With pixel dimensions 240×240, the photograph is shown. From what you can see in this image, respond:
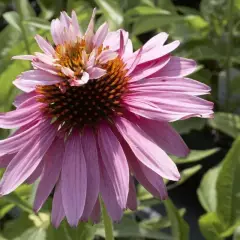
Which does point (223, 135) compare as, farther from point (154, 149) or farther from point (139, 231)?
point (154, 149)

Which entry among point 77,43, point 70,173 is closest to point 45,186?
point 70,173

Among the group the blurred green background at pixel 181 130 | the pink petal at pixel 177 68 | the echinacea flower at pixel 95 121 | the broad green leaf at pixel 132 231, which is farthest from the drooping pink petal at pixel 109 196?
the broad green leaf at pixel 132 231

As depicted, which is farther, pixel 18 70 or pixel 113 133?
pixel 18 70

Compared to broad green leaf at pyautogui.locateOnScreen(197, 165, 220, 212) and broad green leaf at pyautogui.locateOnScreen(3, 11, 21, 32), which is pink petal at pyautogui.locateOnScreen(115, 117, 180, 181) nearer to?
broad green leaf at pyautogui.locateOnScreen(197, 165, 220, 212)

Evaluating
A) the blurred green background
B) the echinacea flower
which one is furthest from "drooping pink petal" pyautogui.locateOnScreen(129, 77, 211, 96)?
the blurred green background

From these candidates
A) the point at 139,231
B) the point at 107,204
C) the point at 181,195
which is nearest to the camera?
the point at 107,204

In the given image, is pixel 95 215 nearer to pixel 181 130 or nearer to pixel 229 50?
pixel 181 130

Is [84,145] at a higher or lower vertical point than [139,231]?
higher
